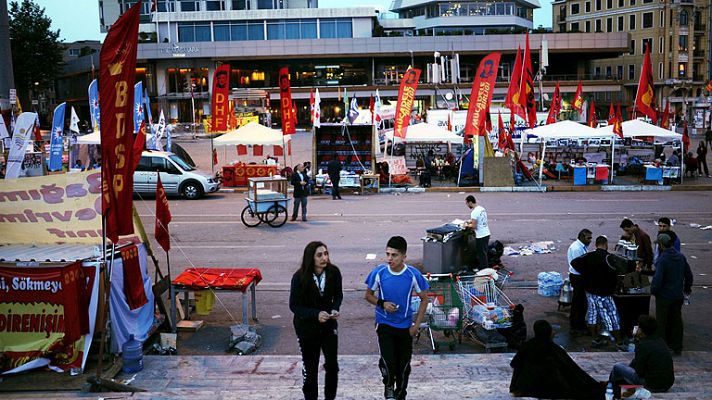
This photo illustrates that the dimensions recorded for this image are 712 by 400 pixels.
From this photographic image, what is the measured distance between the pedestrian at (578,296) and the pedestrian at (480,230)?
9.33ft

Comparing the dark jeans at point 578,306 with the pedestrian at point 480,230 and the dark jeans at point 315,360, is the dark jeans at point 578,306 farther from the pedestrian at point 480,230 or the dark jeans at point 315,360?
the dark jeans at point 315,360

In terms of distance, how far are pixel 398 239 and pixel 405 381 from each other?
1355 millimetres

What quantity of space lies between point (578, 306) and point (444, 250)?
334 centimetres

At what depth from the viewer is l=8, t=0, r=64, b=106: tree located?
262 ft

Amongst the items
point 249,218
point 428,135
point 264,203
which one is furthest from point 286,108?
point 264,203

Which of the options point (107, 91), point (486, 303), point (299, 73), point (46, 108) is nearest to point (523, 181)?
point (486, 303)

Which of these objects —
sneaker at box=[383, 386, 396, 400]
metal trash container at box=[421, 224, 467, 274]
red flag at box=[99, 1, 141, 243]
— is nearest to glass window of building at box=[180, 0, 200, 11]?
metal trash container at box=[421, 224, 467, 274]

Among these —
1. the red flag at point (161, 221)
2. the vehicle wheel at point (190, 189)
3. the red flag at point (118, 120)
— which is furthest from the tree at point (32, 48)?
the red flag at point (118, 120)

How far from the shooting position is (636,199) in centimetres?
2405

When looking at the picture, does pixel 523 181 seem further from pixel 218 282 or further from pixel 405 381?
pixel 405 381

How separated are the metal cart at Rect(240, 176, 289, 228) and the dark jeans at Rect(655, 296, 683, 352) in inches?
461

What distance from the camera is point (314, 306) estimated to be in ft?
20.6

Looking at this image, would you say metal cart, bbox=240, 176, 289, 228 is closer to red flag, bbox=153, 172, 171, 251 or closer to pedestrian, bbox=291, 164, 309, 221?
pedestrian, bbox=291, 164, 309, 221

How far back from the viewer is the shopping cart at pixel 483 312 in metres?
9.14
